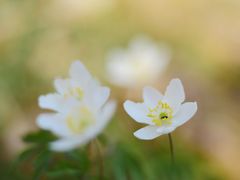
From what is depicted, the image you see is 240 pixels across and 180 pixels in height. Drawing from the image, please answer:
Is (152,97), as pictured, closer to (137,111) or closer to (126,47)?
(137,111)

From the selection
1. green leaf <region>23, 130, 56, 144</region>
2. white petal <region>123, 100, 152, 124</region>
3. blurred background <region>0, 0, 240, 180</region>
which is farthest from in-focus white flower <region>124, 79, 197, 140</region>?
blurred background <region>0, 0, 240, 180</region>

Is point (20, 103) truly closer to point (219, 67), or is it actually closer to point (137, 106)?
point (219, 67)

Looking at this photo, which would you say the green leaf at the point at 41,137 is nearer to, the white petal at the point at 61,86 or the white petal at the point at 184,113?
the white petal at the point at 61,86

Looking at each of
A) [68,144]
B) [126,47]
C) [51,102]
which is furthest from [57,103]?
[126,47]

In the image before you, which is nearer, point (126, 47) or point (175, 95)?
point (175, 95)

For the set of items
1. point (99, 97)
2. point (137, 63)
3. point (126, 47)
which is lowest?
point (99, 97)

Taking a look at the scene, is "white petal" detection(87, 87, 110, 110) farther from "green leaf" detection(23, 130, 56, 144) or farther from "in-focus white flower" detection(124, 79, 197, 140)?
"green leaf" detection(23, 130, 56, 144)

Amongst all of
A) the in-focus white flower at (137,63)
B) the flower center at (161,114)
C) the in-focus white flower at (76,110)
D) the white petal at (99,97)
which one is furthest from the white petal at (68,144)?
the in-focus white flower at (137,63)
